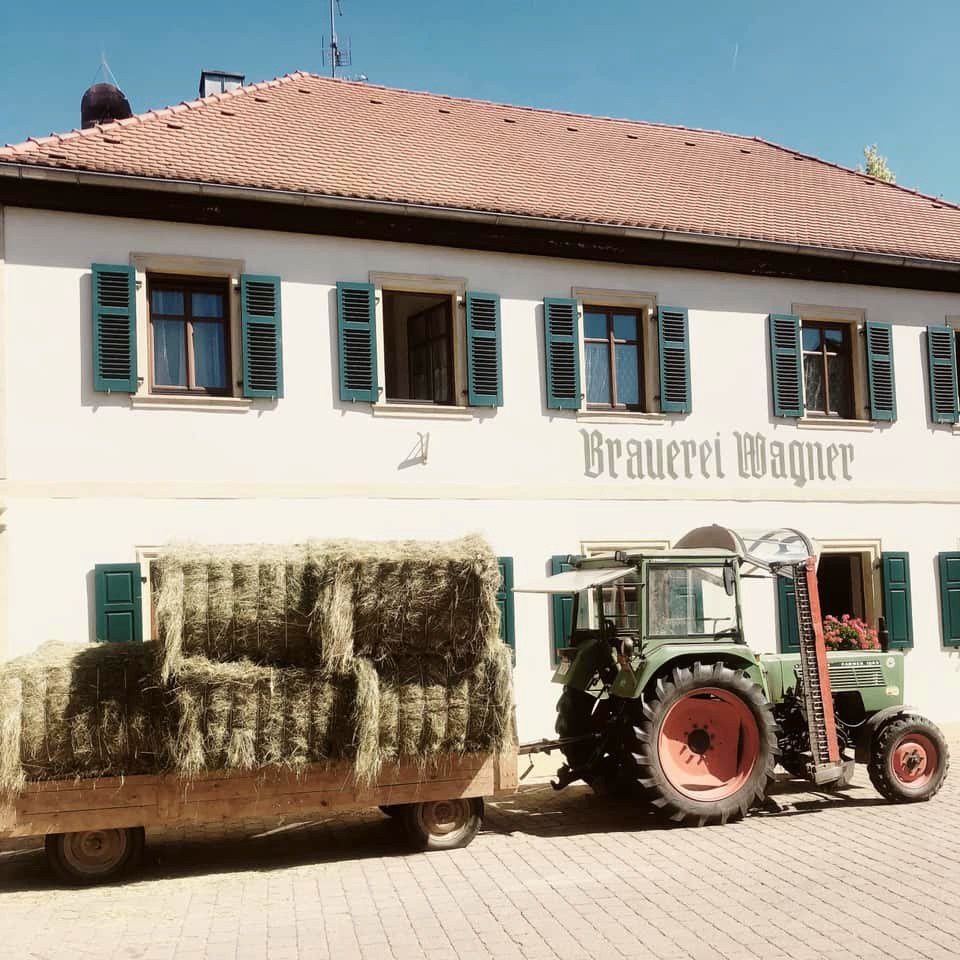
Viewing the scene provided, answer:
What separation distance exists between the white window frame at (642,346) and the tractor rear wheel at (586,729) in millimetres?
3892

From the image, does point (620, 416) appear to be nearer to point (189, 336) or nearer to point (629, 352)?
point (629, 352)

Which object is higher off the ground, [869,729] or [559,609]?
[559,609]

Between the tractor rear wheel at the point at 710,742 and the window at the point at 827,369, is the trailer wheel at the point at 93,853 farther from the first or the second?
the window at the point at 827,369

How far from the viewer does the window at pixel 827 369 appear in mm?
14008

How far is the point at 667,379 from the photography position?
Result: 13.0 meters

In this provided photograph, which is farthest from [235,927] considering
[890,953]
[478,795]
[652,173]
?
[652,173]

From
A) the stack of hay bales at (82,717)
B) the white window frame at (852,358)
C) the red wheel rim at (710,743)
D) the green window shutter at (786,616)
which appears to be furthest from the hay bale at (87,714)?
the white window frame at (852,358)

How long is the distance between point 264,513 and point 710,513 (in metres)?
4.85

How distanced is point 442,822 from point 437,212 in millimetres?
6222

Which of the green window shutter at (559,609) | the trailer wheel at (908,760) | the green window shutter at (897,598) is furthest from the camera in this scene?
the green window shutter at (897,598)

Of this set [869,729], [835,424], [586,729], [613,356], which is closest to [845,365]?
[835,424]

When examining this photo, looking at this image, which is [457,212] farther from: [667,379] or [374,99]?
[374,99]

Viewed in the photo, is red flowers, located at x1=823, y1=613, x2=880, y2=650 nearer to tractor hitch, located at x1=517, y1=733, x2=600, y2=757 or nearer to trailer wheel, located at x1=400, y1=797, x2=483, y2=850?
tractor hitch, located at x1=517, y1=733, x2=600, y2=757

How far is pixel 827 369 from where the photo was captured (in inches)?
555
